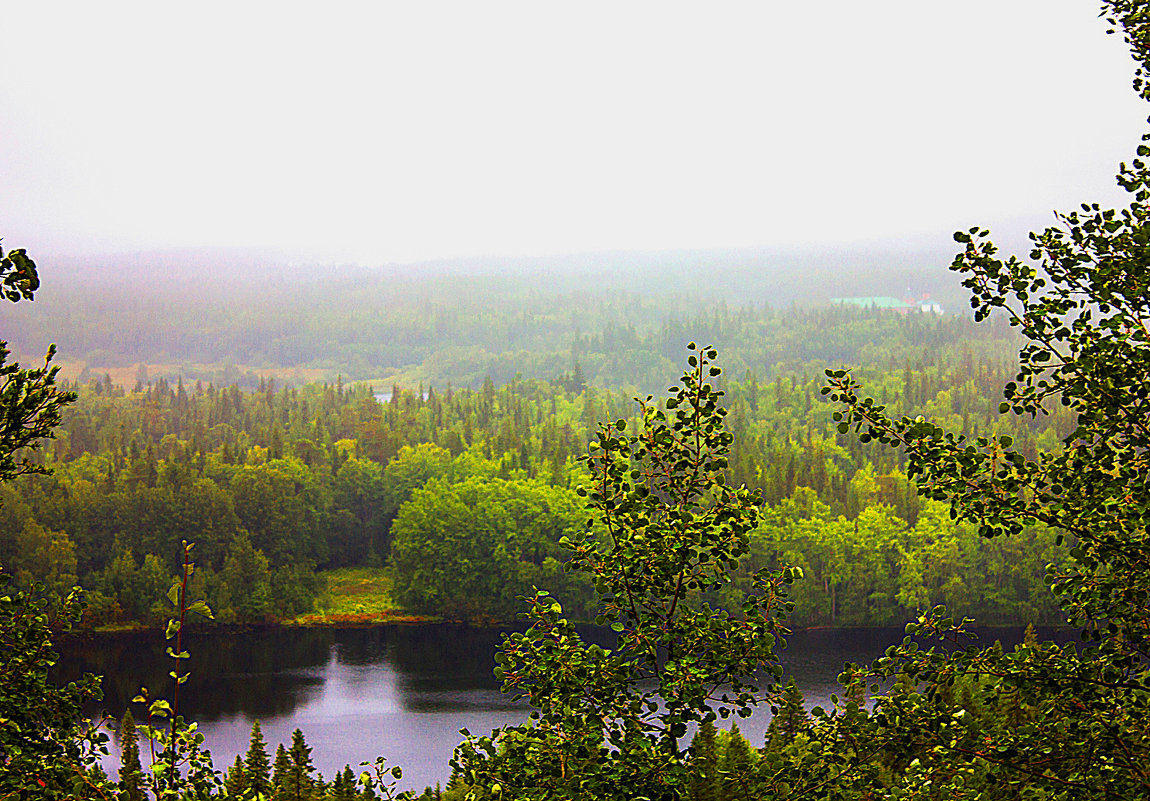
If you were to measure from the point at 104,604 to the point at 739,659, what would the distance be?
220 ft

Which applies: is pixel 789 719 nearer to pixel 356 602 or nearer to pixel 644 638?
pixel 644 638

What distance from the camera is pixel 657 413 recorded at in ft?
22.3

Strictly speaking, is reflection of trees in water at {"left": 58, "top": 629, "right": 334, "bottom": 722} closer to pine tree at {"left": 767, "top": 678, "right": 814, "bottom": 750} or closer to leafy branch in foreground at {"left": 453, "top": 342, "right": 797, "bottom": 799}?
pine tree at {"left": 767, "top": 678, "right": 814, "bottom": 750}

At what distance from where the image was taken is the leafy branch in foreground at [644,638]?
6.71 m

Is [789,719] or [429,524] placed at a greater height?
[789,719]

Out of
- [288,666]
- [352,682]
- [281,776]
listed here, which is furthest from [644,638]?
[288,666]

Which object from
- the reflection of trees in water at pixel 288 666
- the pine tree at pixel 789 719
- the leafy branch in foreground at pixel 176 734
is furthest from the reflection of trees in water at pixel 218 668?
the leafy branch in foreground at pixel 176 734

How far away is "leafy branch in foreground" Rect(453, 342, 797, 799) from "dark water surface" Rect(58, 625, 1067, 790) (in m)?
35.0

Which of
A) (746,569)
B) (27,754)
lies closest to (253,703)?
(746,569)

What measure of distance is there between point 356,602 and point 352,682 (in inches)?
751

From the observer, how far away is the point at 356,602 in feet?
243

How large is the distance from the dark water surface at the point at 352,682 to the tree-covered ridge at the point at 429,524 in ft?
9.90

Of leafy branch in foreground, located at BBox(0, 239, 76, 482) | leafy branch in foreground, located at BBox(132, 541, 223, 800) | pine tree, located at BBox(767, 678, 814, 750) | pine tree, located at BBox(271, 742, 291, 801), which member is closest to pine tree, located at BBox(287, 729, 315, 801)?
pine tree, located at BBox(271, 742, 291, 801)

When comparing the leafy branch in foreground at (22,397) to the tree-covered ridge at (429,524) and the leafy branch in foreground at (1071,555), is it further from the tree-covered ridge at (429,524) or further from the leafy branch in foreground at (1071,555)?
the tree-covered ridge at (429,524)
